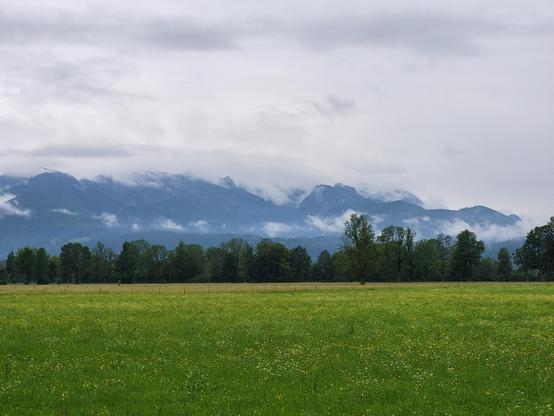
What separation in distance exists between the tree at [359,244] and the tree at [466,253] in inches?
1985

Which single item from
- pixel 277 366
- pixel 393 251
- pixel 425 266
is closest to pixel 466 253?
pixel 425 266

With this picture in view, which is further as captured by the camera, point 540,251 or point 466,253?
point 540,251

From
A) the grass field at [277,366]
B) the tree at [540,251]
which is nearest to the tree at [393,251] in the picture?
the tree at [540,251]

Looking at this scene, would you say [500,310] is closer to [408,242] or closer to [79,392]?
[79,392]

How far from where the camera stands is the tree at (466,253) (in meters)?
181

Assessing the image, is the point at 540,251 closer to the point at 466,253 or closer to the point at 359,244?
the point at 466,253

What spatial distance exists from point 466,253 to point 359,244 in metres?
54.1

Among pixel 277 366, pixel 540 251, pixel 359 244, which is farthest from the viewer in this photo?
pixel 540 251

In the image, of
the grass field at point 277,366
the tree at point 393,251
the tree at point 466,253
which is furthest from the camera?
the tree at point 393,251

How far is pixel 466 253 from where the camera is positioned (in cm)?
18100

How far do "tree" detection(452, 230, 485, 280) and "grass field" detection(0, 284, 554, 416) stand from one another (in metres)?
146

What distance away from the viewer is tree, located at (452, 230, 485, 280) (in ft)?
594

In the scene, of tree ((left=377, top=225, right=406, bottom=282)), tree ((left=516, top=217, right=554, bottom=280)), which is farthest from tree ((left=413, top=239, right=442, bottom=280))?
tree ((left=516, top=217, right=554, bottom=280))

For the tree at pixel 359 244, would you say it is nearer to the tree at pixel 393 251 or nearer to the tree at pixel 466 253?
the tree at pixel 393 251
